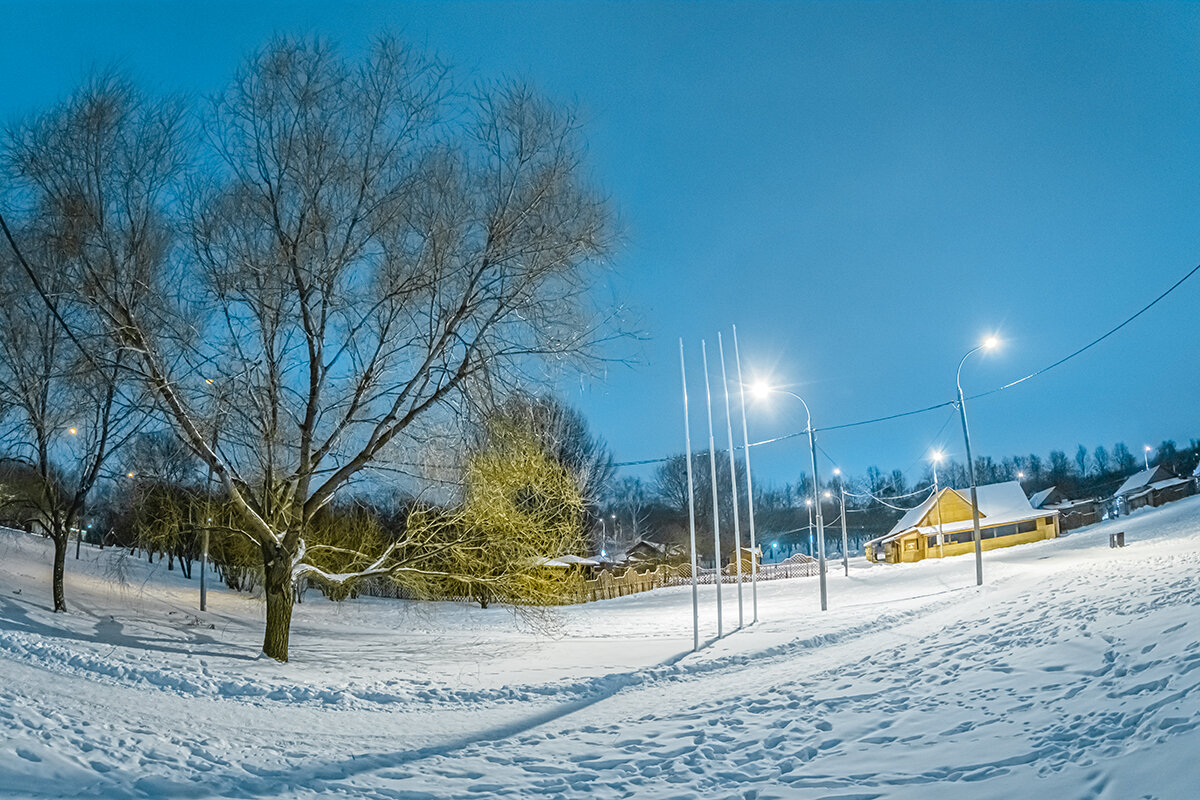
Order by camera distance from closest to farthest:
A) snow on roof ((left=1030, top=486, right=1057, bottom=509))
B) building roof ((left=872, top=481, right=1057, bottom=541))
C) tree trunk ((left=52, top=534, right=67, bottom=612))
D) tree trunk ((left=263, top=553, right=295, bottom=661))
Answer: tree trunk ((left=263, top=553, right=295, bottom=661)) → tree trunk ((left=52, top=534, right=67, bottom=612)) → building roof ((left=872, top=481, right=1057, bottom=541)) → snow on roof ((left=1030, top=486, right=1057, bottom=509))

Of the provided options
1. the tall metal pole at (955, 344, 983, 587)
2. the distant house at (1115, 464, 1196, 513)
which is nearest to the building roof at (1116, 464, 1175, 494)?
the distant house at (1115, 464, 1196, 513)

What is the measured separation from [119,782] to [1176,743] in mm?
7751

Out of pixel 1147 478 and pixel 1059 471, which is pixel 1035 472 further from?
pixel 1147 478

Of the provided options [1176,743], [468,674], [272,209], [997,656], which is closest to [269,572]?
[468,674]

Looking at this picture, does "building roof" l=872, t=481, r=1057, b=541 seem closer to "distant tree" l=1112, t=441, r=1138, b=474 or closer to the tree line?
the tree line

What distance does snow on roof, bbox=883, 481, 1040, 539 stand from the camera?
161ft

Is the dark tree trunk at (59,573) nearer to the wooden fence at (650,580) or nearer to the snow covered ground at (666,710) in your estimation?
the snow covered ground at (666,710)

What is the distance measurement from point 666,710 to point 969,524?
47942mm

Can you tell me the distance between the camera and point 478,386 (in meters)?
13.0

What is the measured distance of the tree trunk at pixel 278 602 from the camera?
13227 mm

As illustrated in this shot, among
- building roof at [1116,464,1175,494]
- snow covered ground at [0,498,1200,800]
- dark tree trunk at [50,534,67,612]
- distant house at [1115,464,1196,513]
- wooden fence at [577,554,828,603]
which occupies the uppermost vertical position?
building roof at [1116,464,1175,494]

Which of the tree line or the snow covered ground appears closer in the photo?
the snow covered ground

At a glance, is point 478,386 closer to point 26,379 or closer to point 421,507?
→ point 421,507

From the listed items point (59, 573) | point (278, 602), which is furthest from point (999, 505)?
point (59, 573)
